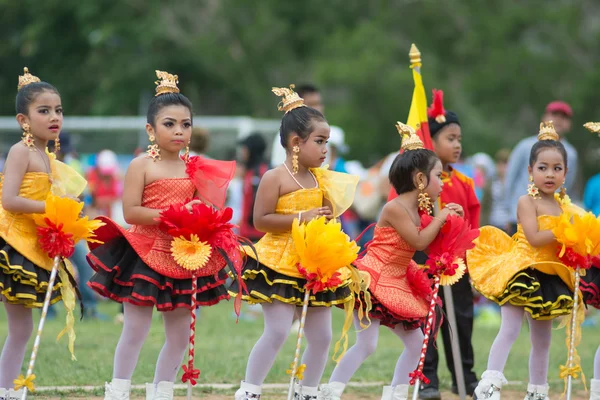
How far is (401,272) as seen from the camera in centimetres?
615

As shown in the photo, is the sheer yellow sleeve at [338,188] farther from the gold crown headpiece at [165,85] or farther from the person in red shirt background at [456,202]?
the person in red shirt background at [456,202]

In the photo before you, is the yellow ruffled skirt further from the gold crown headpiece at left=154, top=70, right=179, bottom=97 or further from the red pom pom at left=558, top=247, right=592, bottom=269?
the gold crown headpiece at left=154, top=70, right=179, bottom=97

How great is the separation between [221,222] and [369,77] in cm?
1680

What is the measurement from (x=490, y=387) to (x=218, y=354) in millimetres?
3002

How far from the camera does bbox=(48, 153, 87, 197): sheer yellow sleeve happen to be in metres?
5.88

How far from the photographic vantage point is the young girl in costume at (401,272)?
6.00m

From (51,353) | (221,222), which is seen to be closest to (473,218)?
(221,222)

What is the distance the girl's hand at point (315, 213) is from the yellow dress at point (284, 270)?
9cm

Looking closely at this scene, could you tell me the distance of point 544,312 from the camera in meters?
6.27

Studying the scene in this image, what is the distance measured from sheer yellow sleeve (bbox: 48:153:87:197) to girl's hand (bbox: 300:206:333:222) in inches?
53.9

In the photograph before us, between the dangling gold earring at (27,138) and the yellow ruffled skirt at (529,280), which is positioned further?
the yellow ruffled skirt at (529,280)

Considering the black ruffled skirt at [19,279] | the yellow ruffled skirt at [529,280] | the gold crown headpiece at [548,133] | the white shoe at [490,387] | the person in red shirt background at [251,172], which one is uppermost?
the person in red shirt background at [251,172]

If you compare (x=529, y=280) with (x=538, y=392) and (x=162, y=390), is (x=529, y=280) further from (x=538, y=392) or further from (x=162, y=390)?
(x=162, y=390)

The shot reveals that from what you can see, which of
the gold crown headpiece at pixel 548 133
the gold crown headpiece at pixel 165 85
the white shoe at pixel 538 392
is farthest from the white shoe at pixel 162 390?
the gold crown headpiece at pixel 548 133
